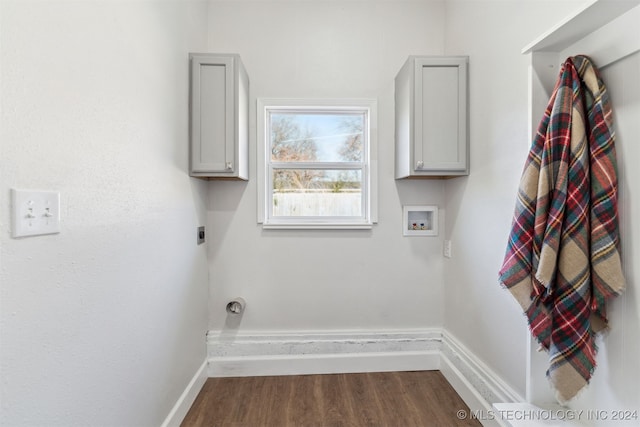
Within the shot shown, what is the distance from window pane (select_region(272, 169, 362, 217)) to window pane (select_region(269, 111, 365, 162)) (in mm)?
113

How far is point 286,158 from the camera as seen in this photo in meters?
2.25

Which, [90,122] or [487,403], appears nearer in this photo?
[90,122]

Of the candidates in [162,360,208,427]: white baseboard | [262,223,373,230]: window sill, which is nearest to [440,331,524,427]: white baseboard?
[262,223,373,230]: window sill

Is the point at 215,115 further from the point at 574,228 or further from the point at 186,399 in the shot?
the point at 574,228

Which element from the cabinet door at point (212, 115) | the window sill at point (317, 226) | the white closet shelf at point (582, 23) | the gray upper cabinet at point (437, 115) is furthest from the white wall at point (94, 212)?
the white closet shelf at point (582, 23)

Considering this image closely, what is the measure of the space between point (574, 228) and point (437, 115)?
1132 mm

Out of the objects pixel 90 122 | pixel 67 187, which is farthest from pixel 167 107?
pixel 67 187

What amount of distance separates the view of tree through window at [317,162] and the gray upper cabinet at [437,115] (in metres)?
0.46

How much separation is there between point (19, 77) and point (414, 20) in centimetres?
230

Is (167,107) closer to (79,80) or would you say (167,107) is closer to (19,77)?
(79,80)

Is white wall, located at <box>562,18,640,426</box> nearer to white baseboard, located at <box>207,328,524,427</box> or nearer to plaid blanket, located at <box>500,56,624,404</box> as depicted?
plaid blanket, located at <box>500,56,624,404</box>

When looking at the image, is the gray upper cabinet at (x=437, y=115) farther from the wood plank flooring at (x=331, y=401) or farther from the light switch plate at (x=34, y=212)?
the light switch plate at (x=34, y=212)

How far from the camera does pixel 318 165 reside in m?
2.25

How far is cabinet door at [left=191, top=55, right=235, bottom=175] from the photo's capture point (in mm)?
1811
